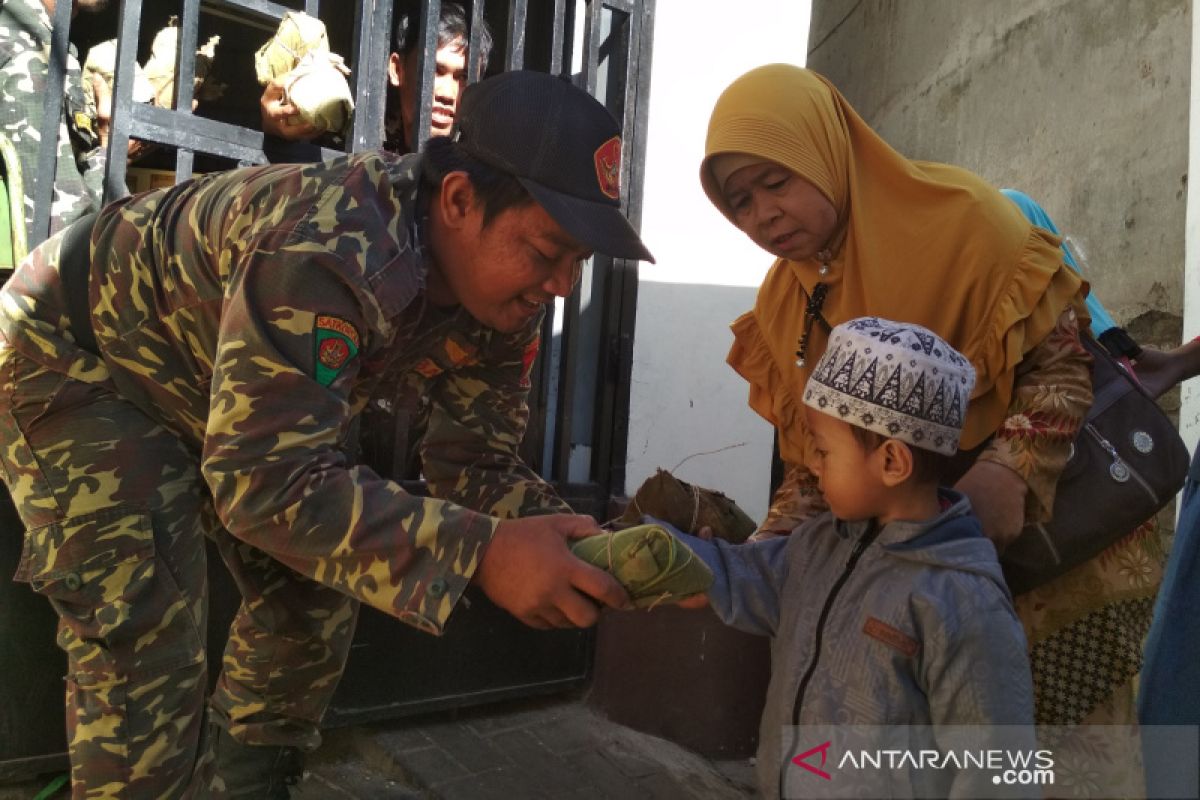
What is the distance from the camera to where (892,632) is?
4.78 ft

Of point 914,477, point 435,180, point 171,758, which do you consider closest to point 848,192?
point 914,477

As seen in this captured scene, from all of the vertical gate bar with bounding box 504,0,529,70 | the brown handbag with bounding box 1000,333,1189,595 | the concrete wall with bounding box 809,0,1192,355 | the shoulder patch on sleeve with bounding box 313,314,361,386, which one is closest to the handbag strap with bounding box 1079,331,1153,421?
the brown handbag with bounding box 1000,333,1189,595

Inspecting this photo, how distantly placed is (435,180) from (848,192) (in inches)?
32.9

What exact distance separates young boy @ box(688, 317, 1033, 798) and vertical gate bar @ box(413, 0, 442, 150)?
6.09 feet

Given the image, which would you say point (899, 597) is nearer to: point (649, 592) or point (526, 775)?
point (649, 592)

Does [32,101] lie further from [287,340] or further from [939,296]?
[939,296]

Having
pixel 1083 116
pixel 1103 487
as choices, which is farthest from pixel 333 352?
pixel 1083 116

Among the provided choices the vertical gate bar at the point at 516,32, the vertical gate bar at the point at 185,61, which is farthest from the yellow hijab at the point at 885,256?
the vertical gate bar at the point at 185,61

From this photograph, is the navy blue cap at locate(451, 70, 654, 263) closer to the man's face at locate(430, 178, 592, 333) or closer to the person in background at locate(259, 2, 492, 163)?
the man's face at locate(430, 178, 592, 333)

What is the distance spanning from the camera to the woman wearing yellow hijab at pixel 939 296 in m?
1.66

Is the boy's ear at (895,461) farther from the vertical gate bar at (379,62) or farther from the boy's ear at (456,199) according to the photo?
the vertical gate bar at (379,62)

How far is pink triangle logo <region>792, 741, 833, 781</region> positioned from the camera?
4.83 feet
